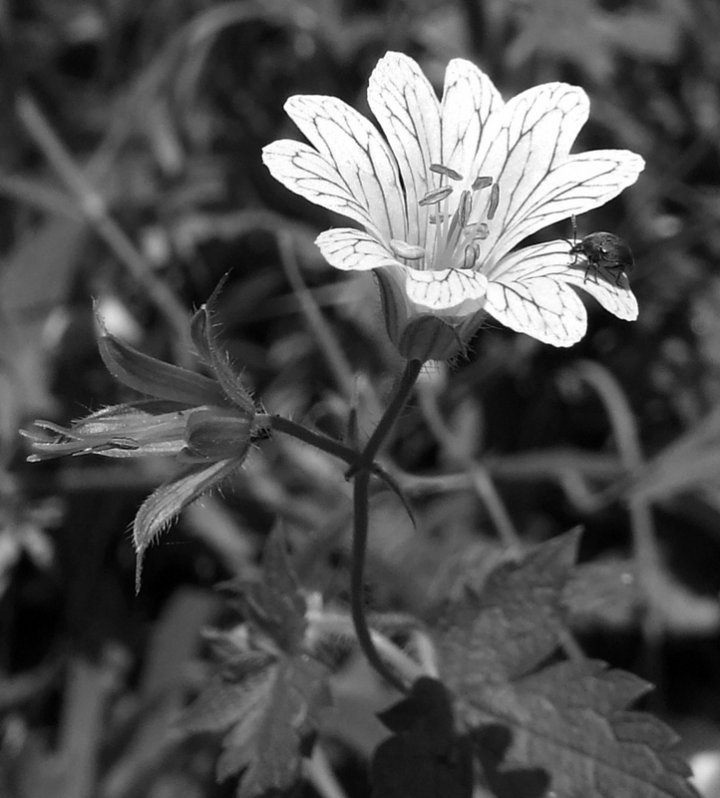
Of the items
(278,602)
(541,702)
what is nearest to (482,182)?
(278,602)

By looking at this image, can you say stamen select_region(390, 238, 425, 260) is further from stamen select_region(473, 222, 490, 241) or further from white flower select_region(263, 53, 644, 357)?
stamen select_region(473, 222, 490, 241)

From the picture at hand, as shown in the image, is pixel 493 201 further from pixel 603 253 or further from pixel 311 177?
pixel 311 177

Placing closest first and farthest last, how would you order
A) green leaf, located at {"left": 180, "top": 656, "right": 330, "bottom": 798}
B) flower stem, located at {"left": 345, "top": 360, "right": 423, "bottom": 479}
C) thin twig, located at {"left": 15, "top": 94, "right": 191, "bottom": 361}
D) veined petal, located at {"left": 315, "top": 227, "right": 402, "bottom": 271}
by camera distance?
veined petal, located at {"left": 315, "top": 227, "right": 402, "bottom": 271} < flower stem, located at {"left": 345, "top": 360, "right": 423, "bottom": 479} < green leaf, located at {"left": 180, "top": 656, "right": 330, "bottom": 798} < thin twig, located at {"left": 15, "top": 94, "right": 191, "bottom": 361}

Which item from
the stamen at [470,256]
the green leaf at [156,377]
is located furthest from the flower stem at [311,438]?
the stamen at [470,256]

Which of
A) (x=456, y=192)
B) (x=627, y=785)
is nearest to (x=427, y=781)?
(x=627, y=785)

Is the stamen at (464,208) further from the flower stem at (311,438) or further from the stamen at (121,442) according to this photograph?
the stamen at (121,442)

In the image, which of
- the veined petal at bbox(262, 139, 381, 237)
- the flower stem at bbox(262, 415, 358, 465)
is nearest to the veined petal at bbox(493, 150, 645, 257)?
the veined petal at bbox(262, 139, 381, 237)
